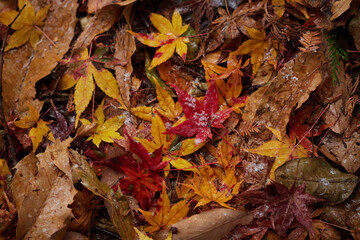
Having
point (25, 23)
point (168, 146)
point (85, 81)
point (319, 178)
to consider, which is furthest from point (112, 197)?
point (25, 23)

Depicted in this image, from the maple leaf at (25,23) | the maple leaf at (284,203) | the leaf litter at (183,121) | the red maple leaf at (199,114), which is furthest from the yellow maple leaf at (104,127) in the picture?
the maple leaf at (284,203)

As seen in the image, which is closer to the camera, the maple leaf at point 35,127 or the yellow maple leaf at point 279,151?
the yellow maple leaf at point 279,151

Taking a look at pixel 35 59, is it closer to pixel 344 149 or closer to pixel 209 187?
pixel 209 187

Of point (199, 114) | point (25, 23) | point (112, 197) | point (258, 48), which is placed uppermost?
point (25, 23)

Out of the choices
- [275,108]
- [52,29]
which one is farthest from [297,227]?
→ [52,29]

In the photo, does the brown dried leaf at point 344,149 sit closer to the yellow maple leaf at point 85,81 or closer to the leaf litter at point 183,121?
the leaf litter at point 183,121

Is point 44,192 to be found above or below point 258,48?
below

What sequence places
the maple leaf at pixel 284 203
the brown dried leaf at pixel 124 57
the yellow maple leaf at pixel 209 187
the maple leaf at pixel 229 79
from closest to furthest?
the maple leaf at pixel 284 203, the yellow maple leaf at pixel 209 187, the maple leaf at pixel 229 79, the brown dried leaf at pixel 124 57
